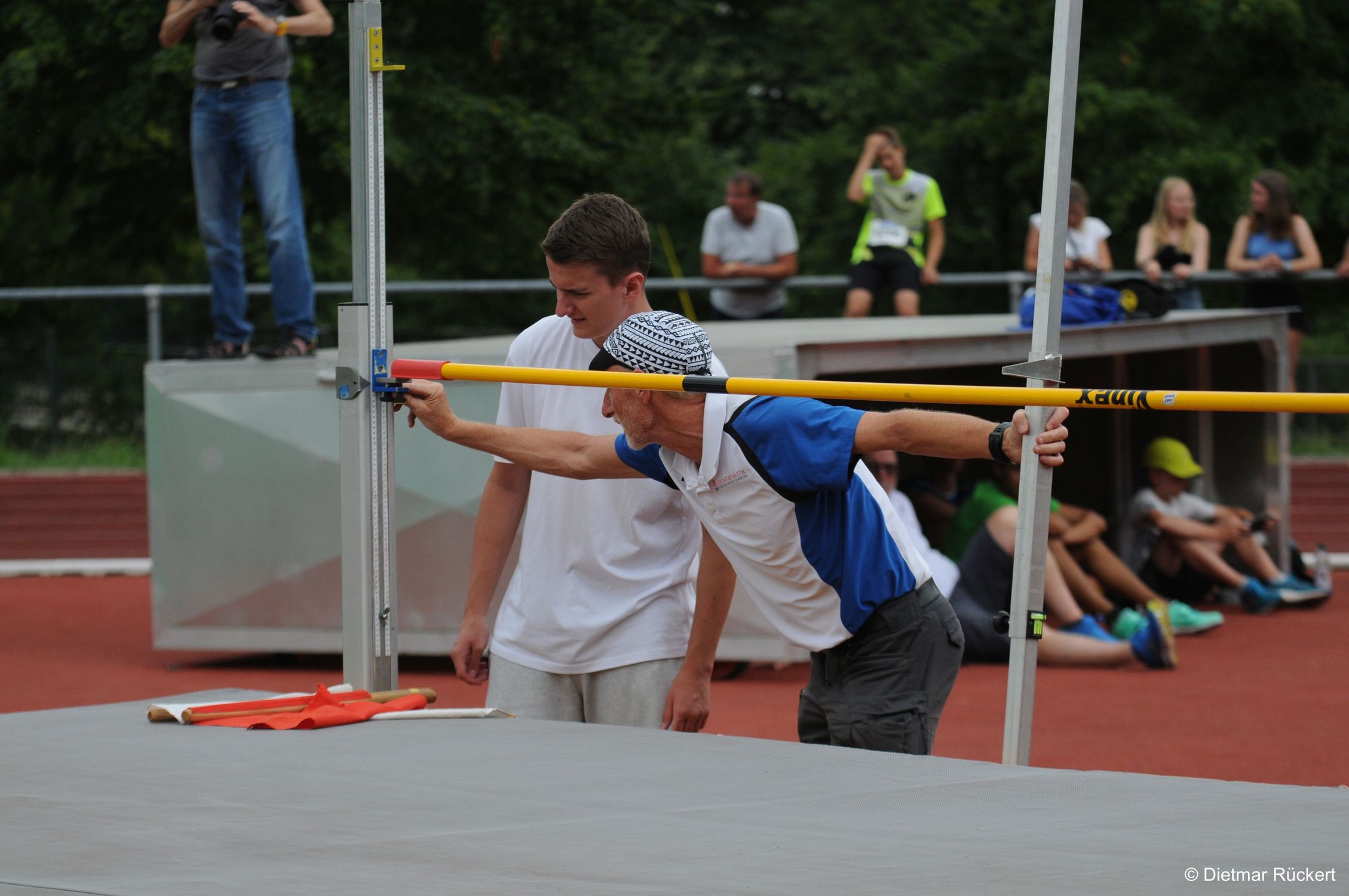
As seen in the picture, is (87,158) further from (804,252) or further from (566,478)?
(566,478)

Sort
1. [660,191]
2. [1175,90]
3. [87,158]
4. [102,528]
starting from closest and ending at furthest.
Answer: [102,528] < [87,158] < [1175,90] < [660,191]

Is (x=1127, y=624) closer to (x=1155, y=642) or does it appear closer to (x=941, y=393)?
(x=1155, y=642)

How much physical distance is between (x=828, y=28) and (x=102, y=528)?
16576mm

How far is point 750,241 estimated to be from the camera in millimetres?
12133

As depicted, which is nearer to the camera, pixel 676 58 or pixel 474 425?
pixel 474 425

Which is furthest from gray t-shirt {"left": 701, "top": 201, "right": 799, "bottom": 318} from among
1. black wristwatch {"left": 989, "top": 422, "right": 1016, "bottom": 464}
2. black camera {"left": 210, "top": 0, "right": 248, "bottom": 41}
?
black wristwatch {"left": 989, "top": 422, "right": 1016, "bottom": 464}

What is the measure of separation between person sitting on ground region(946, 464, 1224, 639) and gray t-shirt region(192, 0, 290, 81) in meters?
4.40

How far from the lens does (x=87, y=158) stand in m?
20.2

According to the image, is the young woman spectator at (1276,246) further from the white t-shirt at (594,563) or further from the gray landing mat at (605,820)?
the gray landing mat at (605,820)

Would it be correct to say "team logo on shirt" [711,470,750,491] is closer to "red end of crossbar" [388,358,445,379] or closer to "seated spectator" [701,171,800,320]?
"red end of crossbar" [388,358,445,379]

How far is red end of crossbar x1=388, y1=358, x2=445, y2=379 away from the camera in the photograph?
164 inches

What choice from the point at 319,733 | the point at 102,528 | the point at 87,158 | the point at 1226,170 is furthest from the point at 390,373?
the point at 1226,170

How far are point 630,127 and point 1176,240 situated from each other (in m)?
11.8

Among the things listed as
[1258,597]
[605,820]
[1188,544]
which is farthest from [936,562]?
[605,820]
